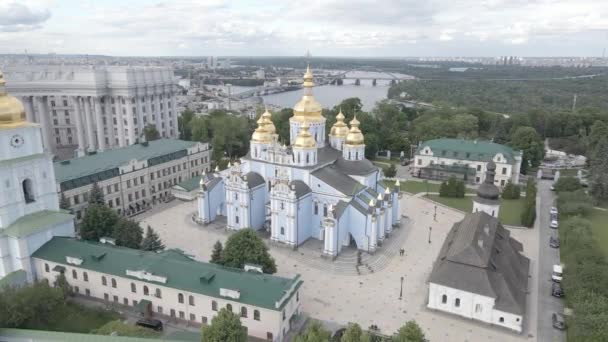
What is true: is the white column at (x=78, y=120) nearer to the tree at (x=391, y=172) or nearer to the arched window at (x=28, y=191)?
the arched window at (x=28, y=191)

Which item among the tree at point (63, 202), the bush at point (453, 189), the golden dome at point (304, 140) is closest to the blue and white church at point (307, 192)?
the golden dome at point (304, 140)

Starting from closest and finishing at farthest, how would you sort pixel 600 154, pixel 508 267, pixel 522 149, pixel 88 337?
pixel 88 337 < pixel 508 267 < pixel 600 154 < pixel 522 149

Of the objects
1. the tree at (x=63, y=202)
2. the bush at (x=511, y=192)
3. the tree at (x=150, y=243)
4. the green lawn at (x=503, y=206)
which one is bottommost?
the green lawn at (x=503, y=206)

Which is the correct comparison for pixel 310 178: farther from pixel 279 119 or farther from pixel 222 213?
pixel 279 119

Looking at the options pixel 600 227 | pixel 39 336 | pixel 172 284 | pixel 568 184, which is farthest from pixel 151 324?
pixel 568 184

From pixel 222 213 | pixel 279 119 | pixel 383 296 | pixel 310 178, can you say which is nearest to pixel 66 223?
pixel 222 213

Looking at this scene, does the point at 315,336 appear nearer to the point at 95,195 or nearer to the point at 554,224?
the point at 95,195
